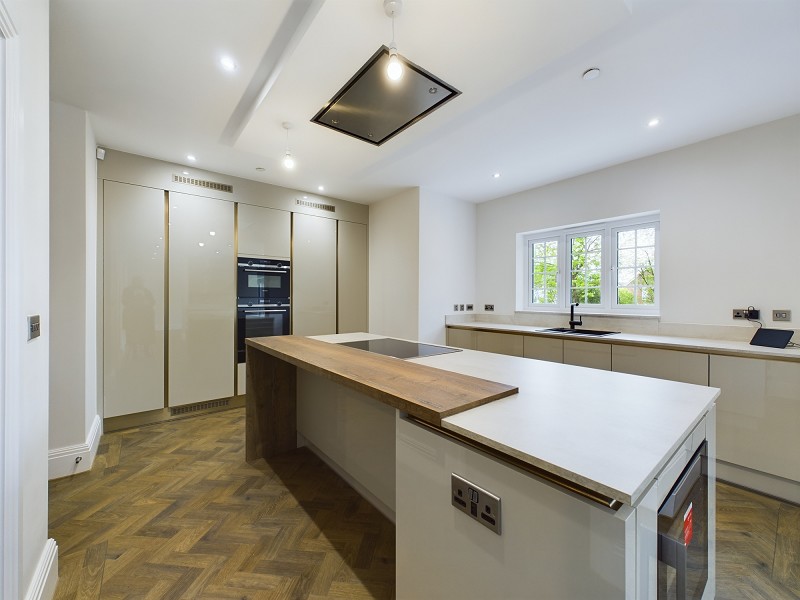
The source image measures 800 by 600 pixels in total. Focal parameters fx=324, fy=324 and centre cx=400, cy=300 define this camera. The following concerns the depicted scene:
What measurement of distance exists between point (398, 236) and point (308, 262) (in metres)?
1.19

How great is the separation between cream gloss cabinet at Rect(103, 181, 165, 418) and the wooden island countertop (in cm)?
142

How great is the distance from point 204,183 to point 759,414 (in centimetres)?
488

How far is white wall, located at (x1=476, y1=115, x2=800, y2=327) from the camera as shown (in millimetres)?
2326

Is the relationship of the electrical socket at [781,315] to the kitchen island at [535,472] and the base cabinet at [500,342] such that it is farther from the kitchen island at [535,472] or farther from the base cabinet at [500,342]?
the kitchen island at [535,472]

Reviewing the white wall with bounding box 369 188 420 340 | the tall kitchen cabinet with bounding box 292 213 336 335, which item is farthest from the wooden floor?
the white wall with bounding box 369 188 420 340

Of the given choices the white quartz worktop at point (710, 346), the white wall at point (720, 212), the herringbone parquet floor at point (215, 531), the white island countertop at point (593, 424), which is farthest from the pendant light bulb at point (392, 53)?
the white wall at point (720, 212)

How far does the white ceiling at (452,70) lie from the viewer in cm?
147

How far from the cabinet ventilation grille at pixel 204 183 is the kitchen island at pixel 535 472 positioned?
2835mm

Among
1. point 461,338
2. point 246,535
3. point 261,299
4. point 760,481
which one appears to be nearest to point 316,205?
point 261,299

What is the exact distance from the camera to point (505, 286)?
164 inches

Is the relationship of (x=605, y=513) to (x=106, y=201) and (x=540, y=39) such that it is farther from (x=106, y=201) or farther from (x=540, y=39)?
(x=106, y=201)

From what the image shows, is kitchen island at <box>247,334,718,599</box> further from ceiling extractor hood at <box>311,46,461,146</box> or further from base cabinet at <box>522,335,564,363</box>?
base cabinet at <box>522,335,564,363</box>

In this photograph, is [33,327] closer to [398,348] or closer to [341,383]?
[341,383]

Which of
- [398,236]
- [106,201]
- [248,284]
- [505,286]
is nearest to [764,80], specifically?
[505,286]
